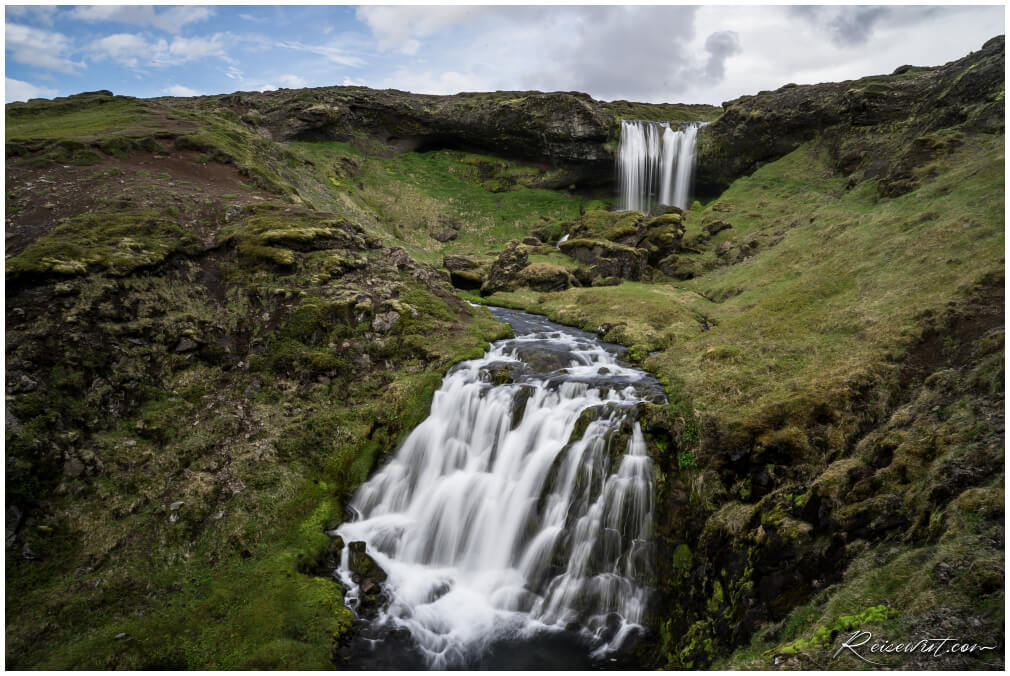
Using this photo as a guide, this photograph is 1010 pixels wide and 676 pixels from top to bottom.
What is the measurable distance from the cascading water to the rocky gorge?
1.90ft

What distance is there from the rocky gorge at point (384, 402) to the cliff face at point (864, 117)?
0.51 metres

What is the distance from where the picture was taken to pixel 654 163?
6081 cm

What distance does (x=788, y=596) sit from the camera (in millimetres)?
8742

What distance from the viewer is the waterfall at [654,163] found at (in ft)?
195

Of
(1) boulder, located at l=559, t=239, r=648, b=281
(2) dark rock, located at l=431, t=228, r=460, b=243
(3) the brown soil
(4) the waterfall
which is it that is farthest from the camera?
(4) the waterfall

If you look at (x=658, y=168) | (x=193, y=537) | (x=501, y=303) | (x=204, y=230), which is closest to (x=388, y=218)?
Result: (x=501, y=303)

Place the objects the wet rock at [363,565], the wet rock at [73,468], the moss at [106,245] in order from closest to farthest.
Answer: the wet rock at [363,565] < the wet rock at [73,468] < the moss at [106,245]

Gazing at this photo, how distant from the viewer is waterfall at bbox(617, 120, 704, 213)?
59.3 meters

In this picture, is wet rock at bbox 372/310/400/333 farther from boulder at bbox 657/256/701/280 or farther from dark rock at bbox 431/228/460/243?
dark rock at bbox 431/228/460/243

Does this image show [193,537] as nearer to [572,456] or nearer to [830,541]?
[572,456]

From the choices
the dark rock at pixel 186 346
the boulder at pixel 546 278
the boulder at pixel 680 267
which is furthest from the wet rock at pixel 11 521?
the boulder at pixel 680 267

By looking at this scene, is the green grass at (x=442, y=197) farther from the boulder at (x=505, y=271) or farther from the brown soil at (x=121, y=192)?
the brown soil at (x=121, y=192)

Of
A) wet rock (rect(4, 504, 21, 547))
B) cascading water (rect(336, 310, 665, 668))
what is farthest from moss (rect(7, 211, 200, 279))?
cascading water (rect(336, 310, 665, 668))

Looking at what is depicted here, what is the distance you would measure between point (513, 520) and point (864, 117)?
5172 cm
